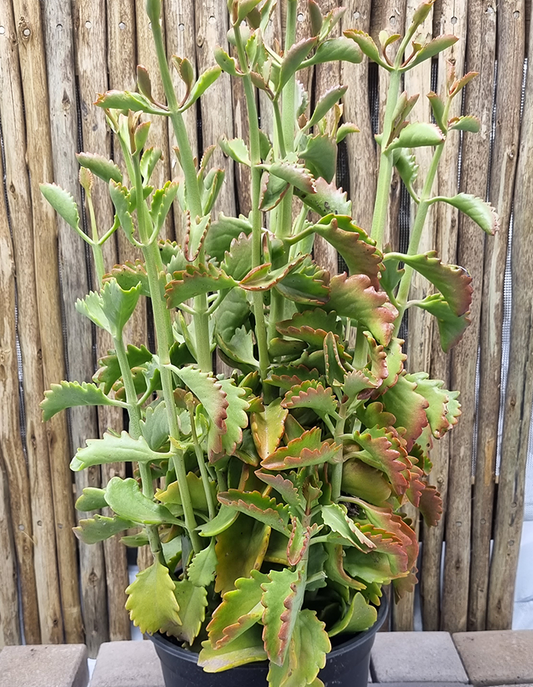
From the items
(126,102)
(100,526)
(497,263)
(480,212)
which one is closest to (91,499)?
(100,526)

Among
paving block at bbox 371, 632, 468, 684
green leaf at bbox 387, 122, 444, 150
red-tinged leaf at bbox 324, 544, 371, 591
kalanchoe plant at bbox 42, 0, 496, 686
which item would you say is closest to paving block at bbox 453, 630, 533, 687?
paving block at bbox 371, 632, 468, 684

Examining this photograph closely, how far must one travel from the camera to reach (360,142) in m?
1.19

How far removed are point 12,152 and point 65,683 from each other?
1.05 m

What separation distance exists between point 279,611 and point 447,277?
0.39 meters

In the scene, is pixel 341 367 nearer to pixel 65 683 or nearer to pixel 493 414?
pixel 493 414

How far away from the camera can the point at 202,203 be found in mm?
689

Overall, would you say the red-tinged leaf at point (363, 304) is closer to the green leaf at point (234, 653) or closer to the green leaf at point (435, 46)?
the green leaf at point (435, 46)

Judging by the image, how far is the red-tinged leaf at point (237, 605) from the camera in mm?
634

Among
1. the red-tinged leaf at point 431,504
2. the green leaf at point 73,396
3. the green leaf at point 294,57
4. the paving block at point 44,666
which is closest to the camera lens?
the green leaf at point 294,57

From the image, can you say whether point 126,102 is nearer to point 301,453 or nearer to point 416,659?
point 301,453

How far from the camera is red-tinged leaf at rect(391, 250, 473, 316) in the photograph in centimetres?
62

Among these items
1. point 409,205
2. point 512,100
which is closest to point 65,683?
point 409,205

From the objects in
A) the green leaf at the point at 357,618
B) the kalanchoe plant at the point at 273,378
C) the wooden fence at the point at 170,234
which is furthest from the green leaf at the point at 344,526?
the wooden fence at the point at 170,234

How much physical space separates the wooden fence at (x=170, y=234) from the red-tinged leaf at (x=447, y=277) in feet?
1.92
